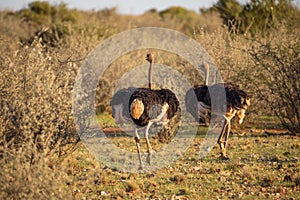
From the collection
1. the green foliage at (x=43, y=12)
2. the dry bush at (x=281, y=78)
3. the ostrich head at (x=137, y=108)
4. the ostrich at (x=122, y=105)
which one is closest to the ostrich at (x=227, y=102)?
the dry bush at (x=281, y=78)

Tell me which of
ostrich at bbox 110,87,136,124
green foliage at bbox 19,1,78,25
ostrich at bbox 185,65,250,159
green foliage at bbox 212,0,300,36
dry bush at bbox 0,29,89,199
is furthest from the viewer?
green foliage at bbox 19,1,78,25

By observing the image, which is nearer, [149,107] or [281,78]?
[149,107]

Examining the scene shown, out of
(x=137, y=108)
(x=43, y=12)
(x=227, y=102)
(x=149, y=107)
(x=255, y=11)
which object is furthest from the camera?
(x=43, y=12)

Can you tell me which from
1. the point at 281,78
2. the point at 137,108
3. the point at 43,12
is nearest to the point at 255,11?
the point at 281,78

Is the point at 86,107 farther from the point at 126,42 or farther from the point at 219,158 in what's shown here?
the point at 126,42

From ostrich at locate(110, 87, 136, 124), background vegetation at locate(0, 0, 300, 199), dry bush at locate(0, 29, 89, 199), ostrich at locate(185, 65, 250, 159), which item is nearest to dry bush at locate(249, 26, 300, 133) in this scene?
background vegetation at locate(0, 0, 300, 199)

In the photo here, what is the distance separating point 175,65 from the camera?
46.9 ft

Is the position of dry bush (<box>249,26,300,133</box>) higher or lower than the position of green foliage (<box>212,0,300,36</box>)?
lower

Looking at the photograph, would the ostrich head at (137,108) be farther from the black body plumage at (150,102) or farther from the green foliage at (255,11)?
the green foliage at (255,11)

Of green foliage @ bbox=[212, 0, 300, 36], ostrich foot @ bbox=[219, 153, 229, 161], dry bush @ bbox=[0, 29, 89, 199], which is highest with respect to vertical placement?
green foliage @ bbox=[212, 0, 300, 36]

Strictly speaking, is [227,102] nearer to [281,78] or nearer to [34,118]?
[281,78]

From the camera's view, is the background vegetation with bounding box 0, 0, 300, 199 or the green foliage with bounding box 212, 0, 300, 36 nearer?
the background vegetation with bounding box 0, 0, 300, 199

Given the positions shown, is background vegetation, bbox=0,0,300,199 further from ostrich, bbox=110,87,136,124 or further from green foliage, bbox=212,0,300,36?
green foliage, bbox=212,0,300,36

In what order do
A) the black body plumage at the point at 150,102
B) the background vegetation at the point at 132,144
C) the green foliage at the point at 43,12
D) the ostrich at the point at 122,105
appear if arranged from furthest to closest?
the green foliage at the point at 43,12, the ostrich at the point at 122,105, the black body plumage at the point at 150,102, the background vegetation at the point at 132,144
